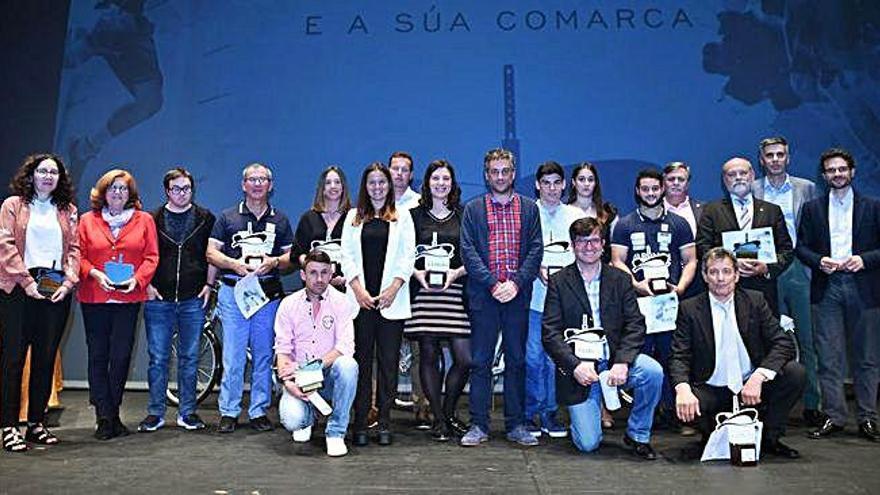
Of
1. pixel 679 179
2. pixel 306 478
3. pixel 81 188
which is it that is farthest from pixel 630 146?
pixel 81 188

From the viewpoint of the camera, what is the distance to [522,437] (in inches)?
173

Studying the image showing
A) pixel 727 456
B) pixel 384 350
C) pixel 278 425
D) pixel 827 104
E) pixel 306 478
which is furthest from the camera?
pixel 827 104

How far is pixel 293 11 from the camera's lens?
6434 mm

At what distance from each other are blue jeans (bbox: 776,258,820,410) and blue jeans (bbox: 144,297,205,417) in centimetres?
341

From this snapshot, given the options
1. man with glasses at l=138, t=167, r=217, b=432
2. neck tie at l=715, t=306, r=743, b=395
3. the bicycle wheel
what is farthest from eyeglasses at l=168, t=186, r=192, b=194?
neck tie at l=715, t=306, r=743, b=395

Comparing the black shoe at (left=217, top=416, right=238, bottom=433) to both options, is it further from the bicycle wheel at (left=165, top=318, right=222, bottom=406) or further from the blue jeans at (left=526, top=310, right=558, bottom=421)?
the blue jeans at (left=526, top=310, right=558, bottom=421)

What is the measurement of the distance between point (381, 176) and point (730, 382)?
201 centimetres

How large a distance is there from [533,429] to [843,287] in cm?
184

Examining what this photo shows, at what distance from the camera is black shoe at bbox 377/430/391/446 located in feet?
14.4

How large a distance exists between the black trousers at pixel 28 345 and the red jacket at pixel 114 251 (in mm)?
162

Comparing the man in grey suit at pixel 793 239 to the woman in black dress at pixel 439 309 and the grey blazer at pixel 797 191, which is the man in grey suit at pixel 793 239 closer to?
the grey blazer at pixel 797 191

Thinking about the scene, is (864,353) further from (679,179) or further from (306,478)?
(306,478)

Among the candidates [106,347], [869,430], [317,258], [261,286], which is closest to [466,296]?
[317,258]

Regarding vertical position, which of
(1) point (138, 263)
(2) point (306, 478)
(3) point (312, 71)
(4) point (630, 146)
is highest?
(3) point (312, 71)
